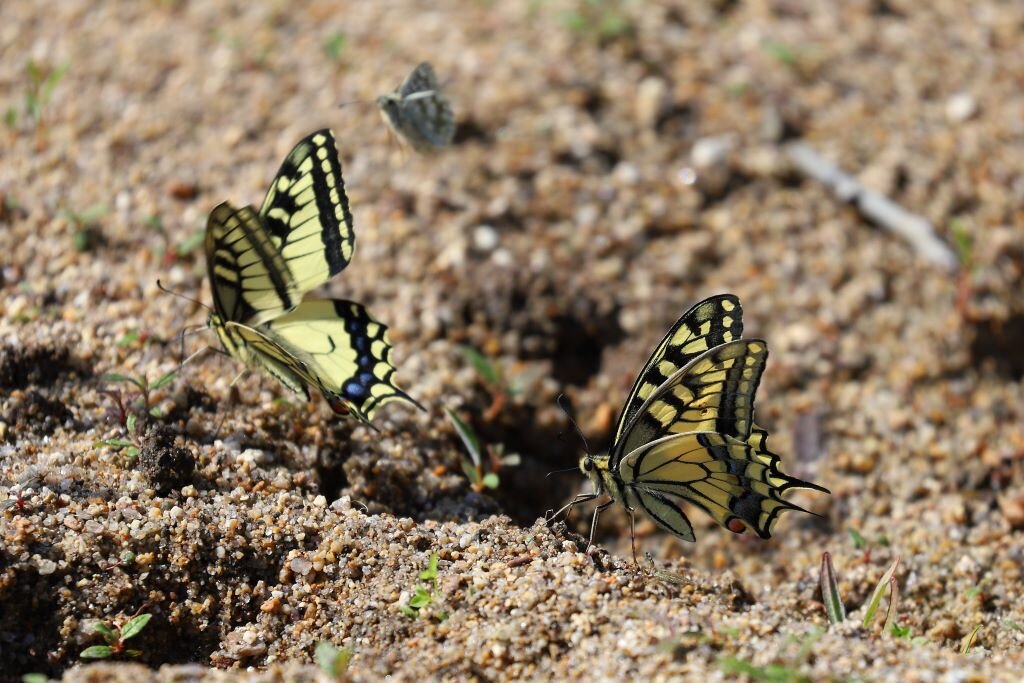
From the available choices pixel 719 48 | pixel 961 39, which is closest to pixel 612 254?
pixel 719 48

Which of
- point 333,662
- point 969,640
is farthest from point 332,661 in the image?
point 969,640

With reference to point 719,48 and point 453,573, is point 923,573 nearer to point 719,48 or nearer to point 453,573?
point 453,573

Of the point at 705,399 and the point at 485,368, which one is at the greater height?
Answer: the point at 485,368

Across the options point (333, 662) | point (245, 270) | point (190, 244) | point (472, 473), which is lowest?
point (333, 662)

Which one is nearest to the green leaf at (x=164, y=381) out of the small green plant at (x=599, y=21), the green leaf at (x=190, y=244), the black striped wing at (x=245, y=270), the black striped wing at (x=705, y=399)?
the black striped wing at (x=245, y=270)

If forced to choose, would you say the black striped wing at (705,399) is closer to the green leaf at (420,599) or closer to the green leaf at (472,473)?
the green leaf at (472,473)

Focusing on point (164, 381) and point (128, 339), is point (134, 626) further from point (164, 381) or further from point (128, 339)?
point (128, 339)

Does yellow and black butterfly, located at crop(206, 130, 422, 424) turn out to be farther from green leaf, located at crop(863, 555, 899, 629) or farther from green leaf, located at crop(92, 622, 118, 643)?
green leaf, located at crop(863, 555, 899, 629)
